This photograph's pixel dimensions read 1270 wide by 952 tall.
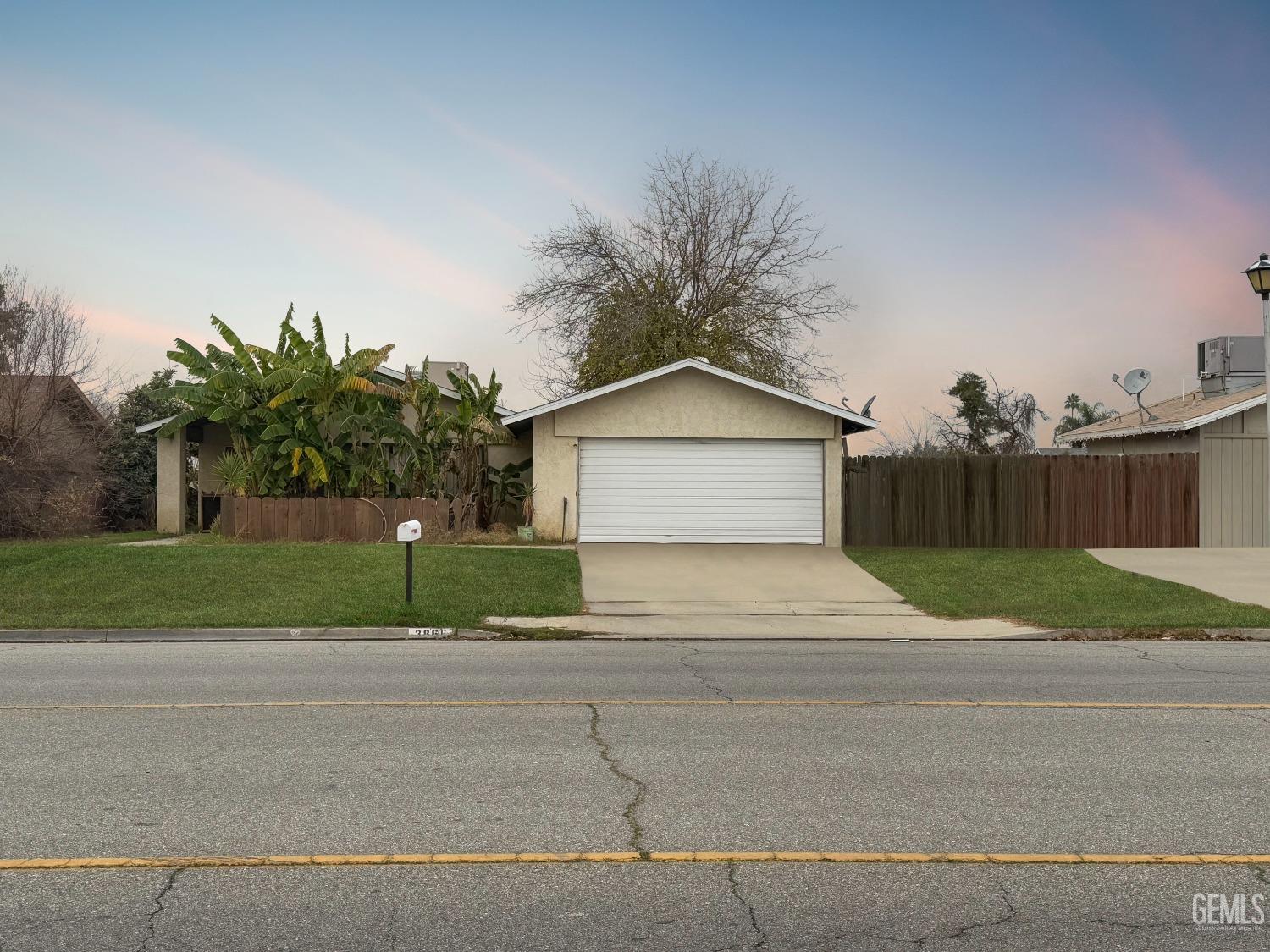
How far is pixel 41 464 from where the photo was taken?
2702 centimetres

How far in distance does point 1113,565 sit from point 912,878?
1778 centimetres

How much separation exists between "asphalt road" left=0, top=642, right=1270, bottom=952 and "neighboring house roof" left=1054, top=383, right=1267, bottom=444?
1466 centimetres

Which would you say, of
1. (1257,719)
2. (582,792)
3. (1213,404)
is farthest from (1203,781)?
(1213,404)

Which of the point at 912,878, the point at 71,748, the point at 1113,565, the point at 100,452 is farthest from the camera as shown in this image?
the point at 100,452

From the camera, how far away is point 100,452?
3086 centimetres

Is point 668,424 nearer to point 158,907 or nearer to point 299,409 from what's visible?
point 299,409

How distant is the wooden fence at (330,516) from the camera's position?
22969 millimetres

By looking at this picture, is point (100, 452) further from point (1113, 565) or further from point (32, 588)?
point (1113, 565)

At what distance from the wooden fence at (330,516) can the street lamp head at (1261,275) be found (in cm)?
1490

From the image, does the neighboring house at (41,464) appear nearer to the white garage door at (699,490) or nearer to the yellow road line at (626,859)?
the white garage door at (699,490)

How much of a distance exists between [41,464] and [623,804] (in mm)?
25614

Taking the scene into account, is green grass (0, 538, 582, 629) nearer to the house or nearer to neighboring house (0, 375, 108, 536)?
the house

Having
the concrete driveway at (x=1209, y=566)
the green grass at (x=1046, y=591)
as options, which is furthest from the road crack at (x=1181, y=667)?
the concrete driveway at (x=1209, y=566)

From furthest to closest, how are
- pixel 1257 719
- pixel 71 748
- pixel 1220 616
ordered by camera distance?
pixel 1220 616 < pixel 1257 719 < pixel 71 748
